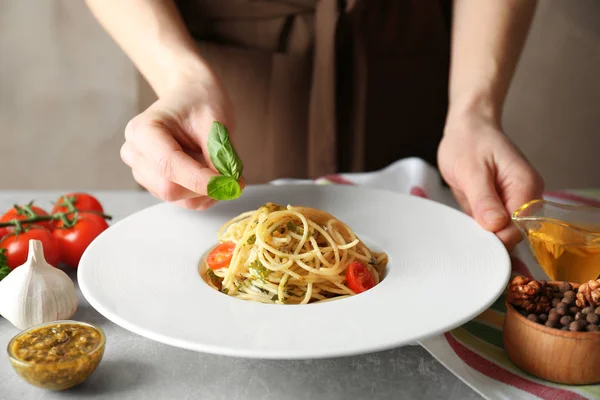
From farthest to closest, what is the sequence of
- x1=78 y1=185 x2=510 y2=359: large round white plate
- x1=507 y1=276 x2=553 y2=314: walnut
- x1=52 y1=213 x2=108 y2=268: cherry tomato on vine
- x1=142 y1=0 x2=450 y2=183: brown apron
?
x1=142 y1=0 x2=450 y2=183: brown apron → x1=52 y1=213 x2=108 y2=268: cherry tomato on vine → x1=507 y1=276 x2=553 y2=314: walnut → x1=78 y1=185 x2=510 y2=359: large round white plate

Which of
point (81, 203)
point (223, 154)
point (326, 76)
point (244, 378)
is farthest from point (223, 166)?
point (326, 76)

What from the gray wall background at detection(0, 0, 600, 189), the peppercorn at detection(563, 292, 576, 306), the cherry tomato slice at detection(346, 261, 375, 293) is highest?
→ the peppercorn at detection(563, 292, 576, 306)

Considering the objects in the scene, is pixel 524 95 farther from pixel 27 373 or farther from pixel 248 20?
pixel 27 373

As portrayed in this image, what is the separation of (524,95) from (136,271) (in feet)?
14.8

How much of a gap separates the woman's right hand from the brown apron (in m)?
0.85

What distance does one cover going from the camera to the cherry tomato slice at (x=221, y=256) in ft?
6.26

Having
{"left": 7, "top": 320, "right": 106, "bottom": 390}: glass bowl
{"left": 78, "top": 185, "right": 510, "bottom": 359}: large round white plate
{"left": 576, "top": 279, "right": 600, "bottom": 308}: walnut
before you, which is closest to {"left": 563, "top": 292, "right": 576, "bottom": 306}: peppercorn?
{"left": 576, "top": 279, "right": 600, "bottom": 308}: walnut

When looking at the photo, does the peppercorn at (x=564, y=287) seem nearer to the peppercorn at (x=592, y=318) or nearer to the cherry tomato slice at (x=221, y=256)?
the peppercorn at (x=592, y=318)

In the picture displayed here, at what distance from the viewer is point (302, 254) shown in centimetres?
194

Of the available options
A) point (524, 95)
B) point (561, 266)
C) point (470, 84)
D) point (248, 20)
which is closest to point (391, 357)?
point (561, 266)

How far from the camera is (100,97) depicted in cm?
597

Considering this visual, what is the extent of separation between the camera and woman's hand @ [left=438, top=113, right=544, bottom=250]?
1945 mm

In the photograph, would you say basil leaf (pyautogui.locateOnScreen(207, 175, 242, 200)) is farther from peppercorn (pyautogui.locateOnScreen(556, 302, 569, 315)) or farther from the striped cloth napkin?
peppercorn (pyautogui.locateOnScreen(556, 302, 569, 315))

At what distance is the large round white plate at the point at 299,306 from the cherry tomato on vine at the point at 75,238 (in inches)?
6.6
